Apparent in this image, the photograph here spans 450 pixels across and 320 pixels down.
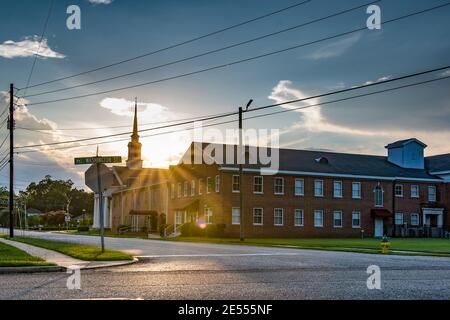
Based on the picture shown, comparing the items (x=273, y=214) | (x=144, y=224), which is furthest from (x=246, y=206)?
(x=144, y=224)

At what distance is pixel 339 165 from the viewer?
191ft

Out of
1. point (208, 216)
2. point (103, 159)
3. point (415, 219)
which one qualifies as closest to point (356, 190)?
point (415, 219)

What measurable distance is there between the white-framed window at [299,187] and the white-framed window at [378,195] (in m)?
8.25

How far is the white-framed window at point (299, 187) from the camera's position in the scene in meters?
54.3

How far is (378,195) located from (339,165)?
4.92 metres

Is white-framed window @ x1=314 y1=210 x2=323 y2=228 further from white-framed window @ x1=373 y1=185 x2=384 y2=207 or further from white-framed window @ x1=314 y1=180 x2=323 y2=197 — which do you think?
white-framed window @ x1=373 y1=185 x2=384 y2=207

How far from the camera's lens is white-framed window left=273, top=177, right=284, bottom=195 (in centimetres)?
5334

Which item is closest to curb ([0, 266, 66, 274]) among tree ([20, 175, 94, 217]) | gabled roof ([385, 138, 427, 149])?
gabled roof ([385, 138, 427, 149])

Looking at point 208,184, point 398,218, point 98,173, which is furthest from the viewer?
point 398,218

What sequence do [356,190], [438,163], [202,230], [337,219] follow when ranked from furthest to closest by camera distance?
[438,163] < [356,190] < [337,219] < [202,230]

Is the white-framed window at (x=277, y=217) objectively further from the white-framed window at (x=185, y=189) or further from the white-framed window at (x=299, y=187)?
the white-framed window at (x=185, y=189)

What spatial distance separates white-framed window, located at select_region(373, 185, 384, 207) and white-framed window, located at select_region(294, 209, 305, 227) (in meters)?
8.61

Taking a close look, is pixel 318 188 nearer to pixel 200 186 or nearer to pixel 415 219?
pixel 200 186

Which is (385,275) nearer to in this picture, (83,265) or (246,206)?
(83,265)
